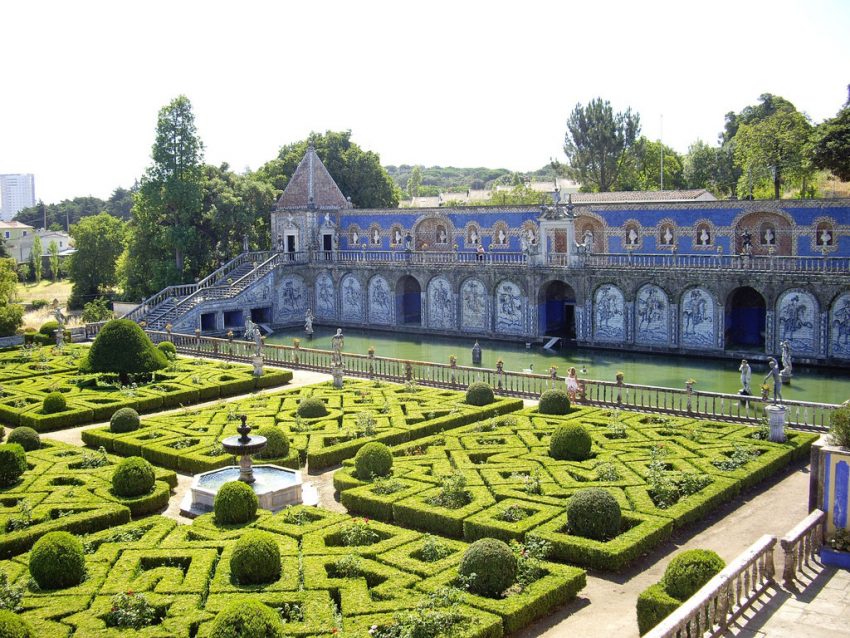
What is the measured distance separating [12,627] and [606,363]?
99.4 feet

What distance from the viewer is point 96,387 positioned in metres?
30.3

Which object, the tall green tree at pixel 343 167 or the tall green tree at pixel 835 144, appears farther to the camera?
the tall green tree at pixel 343 167

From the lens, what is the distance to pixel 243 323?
4988 cm

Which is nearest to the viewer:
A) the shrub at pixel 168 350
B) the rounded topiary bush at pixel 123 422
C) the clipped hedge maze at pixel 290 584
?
the clipped hedge maze at pixel 290 584

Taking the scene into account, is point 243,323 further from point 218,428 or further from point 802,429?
point 802,429

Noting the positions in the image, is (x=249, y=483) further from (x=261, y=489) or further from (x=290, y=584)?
(x=290, y=584)

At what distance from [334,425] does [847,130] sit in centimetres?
2862

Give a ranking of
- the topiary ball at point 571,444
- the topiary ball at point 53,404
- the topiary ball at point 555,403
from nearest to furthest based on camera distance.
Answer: the topiary ball at point 571,444 → the topiary ball at point 555,403 → the topiary ball at point 53,404

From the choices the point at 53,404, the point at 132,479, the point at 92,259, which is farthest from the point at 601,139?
the point at 132,479

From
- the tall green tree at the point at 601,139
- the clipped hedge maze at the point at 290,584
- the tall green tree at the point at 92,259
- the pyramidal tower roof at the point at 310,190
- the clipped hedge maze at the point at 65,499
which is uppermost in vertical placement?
the tall green tree at the point at 601,139

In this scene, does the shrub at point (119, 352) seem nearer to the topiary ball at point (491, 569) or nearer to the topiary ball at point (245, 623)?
the topiary ball at point (491, 569)

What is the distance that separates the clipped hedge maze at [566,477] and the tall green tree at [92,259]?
47.7 m

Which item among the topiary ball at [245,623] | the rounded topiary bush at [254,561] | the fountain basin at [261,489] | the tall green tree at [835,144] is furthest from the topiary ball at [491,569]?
the tall green tree at [835,144]

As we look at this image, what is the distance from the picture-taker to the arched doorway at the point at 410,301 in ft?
167
